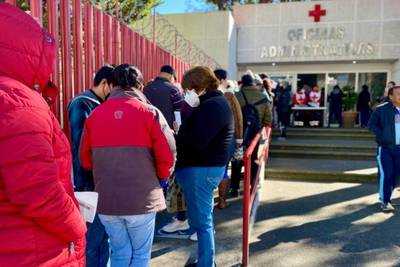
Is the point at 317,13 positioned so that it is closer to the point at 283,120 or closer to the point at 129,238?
the point at 283,120

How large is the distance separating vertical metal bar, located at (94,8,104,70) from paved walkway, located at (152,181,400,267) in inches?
74.5

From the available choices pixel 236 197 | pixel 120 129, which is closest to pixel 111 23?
pixel 120 129

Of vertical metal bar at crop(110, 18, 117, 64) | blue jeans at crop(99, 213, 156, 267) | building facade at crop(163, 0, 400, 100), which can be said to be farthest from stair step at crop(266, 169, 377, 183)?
building facade at crop(163, 0, 400, 100)

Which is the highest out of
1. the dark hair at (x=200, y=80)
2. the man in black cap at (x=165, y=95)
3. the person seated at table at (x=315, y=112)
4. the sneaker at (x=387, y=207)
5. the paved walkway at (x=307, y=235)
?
the dark hair at (x=200, y=80)

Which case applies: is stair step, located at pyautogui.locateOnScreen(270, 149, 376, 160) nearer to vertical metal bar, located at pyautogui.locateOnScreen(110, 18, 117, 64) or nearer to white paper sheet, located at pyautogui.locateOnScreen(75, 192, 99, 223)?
vertical metal bar, located at pyautogui.locateOnScreen(110, 18, 117, 64)

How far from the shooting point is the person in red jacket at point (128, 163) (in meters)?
2.30

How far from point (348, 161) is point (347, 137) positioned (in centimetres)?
263

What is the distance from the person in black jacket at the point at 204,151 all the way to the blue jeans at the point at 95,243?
0.67 m

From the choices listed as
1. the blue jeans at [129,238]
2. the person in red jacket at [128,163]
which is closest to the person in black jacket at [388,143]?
the person in red jacket at [128,163]

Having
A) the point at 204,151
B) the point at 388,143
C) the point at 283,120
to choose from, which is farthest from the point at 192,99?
the point at 283,120

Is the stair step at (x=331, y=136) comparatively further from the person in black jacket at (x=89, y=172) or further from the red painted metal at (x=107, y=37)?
the person in black jacket at (x=89, y=172)

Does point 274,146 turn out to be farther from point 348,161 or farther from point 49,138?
point 49,138

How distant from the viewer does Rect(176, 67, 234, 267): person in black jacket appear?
9.57 feet

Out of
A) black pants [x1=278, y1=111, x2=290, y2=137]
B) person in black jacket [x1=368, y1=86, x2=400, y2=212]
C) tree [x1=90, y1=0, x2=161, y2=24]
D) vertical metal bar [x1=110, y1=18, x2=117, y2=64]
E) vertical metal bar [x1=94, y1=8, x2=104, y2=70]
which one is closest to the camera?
vertical metal bar [x1=94, y1=8, x2=104, y2=70]
